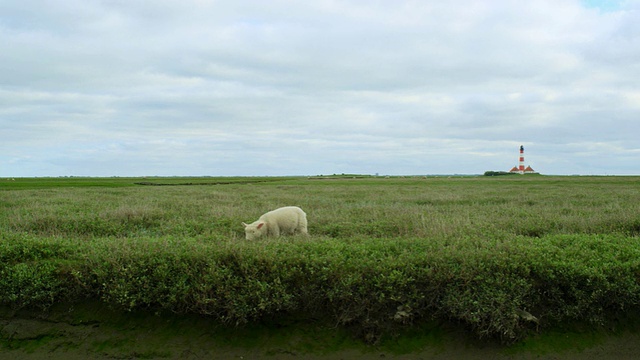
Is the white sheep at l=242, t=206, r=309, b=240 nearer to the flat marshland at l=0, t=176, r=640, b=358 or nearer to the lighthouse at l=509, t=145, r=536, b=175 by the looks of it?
the flat marshland at l=0, t=176, r=640, b=358

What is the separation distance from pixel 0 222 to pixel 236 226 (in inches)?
325

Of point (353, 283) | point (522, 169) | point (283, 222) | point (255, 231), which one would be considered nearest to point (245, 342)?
point (353, 283)

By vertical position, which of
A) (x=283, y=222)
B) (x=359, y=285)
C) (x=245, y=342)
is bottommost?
(x=245, y=342)

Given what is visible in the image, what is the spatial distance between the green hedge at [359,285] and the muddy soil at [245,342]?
0.21m

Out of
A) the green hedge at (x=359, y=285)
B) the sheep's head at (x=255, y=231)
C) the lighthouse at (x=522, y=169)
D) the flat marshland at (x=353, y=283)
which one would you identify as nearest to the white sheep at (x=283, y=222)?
the sheep's head at (x=255, y=231)

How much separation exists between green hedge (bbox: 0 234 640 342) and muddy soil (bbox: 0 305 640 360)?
21 cm

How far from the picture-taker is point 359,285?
23.7ft

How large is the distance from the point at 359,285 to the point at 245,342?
2163mm

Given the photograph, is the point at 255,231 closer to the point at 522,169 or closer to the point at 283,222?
the point at 283,222

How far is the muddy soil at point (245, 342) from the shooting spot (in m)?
6.61

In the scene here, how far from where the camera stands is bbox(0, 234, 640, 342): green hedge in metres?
6.96

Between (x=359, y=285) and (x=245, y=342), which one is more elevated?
(x=359, y=285)

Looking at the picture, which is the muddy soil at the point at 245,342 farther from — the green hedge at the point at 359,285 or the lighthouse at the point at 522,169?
the lighthouse at the point at 522,169

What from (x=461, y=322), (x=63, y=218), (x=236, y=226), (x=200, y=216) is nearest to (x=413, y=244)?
(x=461, y=322)
